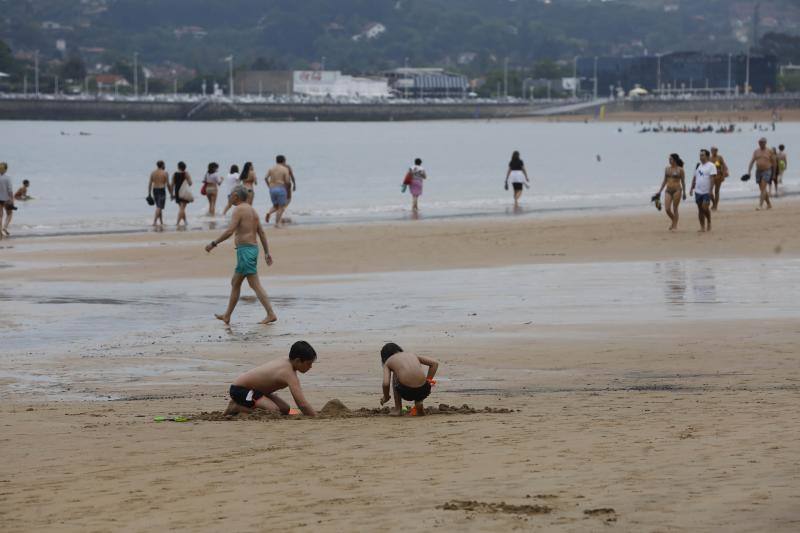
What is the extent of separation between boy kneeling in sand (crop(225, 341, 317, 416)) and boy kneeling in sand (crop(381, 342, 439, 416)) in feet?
1.69

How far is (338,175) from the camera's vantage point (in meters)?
64.5

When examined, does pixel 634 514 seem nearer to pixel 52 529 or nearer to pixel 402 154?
pixel 52 529

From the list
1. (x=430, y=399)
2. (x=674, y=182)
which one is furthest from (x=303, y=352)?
(x=674, y=182)

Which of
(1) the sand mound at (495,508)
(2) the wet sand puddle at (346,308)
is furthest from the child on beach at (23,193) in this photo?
(1) the sand mound at (495,508)

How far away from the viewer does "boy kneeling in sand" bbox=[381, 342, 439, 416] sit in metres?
9.43

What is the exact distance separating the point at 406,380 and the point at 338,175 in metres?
55.4

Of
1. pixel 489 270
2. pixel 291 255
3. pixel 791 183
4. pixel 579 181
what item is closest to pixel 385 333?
pixel 489 270

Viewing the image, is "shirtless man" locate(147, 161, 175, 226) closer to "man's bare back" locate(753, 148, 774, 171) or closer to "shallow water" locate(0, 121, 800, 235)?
"shallow water" locate(0, 121, 800, 235)

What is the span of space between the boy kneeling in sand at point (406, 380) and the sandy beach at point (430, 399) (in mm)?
207

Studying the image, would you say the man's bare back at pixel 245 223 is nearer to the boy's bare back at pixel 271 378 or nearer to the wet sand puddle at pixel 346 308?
the wet sand puddle at pixel 346 308

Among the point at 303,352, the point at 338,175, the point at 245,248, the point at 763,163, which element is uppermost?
the point at 763,163

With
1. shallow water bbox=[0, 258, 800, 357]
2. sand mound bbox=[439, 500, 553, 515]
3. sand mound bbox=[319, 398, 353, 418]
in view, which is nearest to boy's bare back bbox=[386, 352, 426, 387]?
sand mound bbox=[319, 398, 353, 418]

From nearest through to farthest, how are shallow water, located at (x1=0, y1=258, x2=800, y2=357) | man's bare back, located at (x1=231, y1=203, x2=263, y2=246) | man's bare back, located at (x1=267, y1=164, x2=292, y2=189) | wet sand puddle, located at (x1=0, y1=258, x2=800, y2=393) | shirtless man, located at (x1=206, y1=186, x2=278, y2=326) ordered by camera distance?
wet sand puddle, located at (x1=0, y1=258, x2=800, y2=393), shallow water, located at (x1=0, y1=258, x2=800, y2=357), shirtless man, located at (x1=206, y1=186, x2=278, y2=326), man's bare back, located at (x1=231, y1=203, x2=263, y2=246), man's bare back, located at (x1=267, y1=164, x2=292, y2=189)

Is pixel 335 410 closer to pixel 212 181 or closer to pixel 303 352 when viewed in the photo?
pixel 303 352
